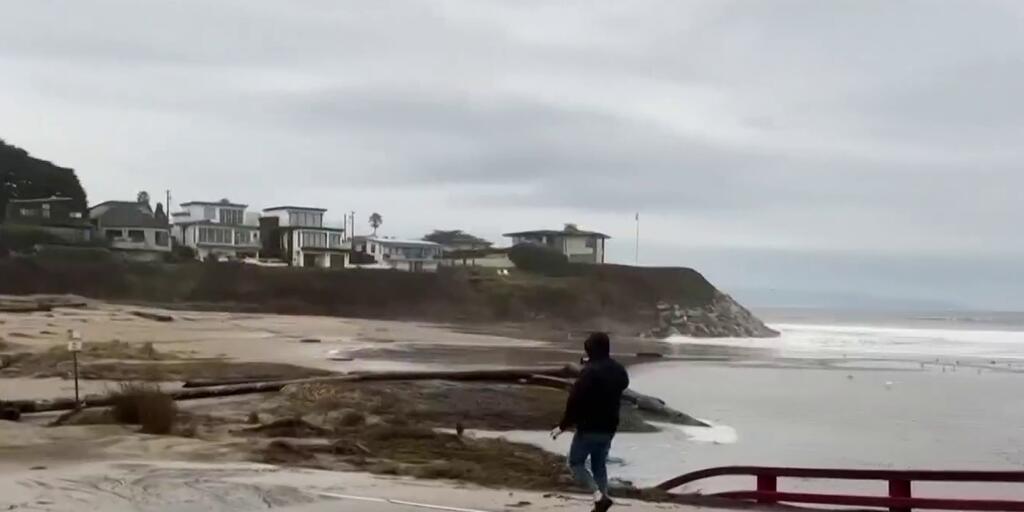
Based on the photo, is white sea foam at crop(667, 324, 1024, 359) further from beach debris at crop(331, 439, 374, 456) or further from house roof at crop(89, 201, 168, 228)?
house roof at crop(89, 201, 168, 228)

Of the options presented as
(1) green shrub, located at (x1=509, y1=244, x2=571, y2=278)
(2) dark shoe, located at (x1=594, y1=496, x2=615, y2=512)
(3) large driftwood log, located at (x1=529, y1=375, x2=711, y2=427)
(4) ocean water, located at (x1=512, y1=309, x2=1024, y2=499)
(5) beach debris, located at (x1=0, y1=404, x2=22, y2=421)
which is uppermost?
(1) green shrub, located at (x1=509, y1=244, x2=571, y2=278)

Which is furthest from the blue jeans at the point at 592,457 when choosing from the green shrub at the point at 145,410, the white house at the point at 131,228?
the white house at the point at 131,228

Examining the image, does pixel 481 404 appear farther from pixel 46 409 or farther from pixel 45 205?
pixel 45 205

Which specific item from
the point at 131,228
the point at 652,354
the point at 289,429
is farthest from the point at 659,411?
the point at 131,228

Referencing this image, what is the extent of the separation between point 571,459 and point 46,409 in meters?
12.5

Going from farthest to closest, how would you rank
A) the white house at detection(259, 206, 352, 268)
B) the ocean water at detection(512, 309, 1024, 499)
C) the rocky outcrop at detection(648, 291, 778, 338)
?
1. the white house at detection(259, 206, 352, 268)
2. the rocky outcrop at detection(648, 291, 778, 338)
3. the ocean water at detection(512, 309, 1024, 499)

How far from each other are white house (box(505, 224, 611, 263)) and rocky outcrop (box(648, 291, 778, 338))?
26.0 m

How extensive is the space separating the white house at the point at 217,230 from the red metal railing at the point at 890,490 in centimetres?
9376

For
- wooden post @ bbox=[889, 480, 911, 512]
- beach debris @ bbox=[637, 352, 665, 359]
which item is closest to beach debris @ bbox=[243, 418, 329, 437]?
wooden post @ bbox=[889, 480, 911, 512]

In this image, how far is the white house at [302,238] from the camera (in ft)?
342

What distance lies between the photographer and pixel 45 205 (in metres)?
92.6

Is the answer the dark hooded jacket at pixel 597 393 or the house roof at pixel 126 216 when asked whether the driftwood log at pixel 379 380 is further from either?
the house roof at pixel 126 216

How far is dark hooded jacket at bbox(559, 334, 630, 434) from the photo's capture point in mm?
10711

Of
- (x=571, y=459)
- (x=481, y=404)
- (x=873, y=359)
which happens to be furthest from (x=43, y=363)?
(x=873, y=359)
